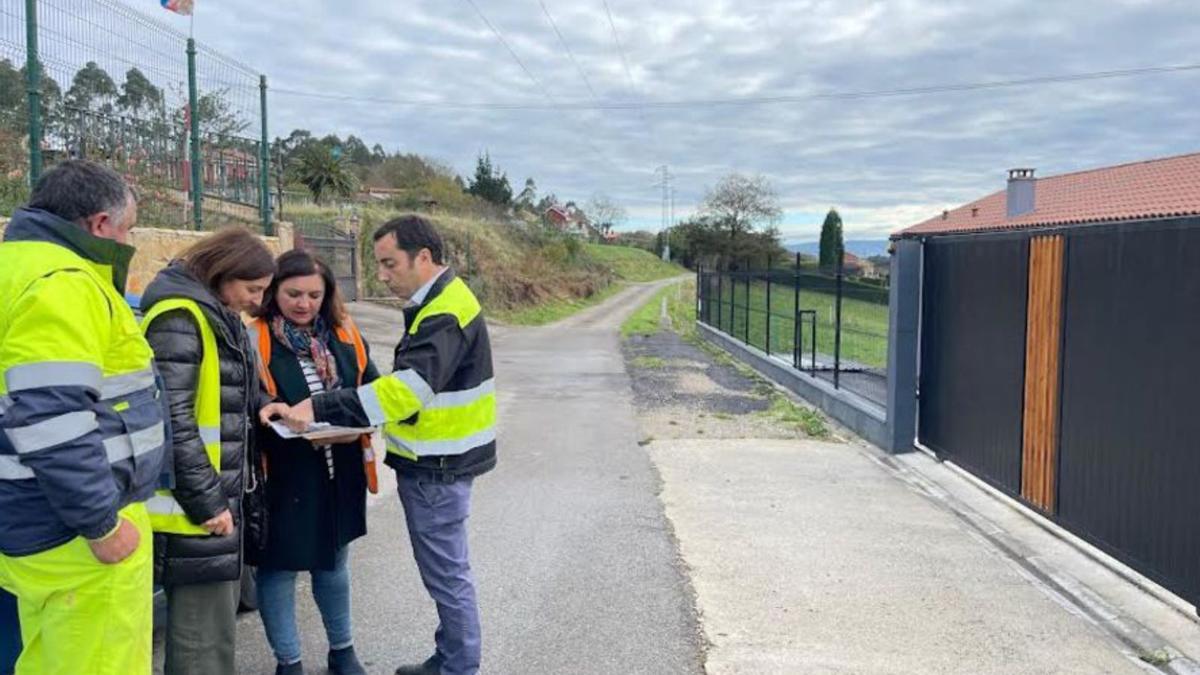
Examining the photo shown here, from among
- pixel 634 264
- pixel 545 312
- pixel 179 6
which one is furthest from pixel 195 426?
pixel 634 264

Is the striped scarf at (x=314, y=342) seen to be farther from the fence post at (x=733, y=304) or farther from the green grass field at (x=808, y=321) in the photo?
the fence post at (x=733, y=304)

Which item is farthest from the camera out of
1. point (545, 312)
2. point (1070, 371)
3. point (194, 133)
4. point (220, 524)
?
point (545, 312)

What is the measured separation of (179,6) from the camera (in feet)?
30.5

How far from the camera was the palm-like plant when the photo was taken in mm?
33406

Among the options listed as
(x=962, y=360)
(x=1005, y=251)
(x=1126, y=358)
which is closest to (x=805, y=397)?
(x=962, y=360)

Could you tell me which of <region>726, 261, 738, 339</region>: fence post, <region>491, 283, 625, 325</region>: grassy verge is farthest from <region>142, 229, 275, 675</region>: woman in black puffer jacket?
<region>491, 283, 625, 325</region>: grassy verge

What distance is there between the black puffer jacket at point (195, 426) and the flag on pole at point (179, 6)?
303 inches

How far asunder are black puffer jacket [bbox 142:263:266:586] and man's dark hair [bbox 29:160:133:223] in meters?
0.41

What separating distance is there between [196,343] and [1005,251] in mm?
5635

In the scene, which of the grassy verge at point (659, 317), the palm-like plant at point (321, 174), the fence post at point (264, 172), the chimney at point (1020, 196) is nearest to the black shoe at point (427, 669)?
the fence post at point (264, 172)

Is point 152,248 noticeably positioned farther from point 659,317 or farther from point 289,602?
point 659,317

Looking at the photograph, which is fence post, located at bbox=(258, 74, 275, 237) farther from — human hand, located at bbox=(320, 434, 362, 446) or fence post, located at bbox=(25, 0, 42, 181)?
human hand, located at bbox=(320, 434, 362, 446)

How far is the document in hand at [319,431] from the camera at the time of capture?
316 centimetres

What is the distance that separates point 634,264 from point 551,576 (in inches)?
2896
